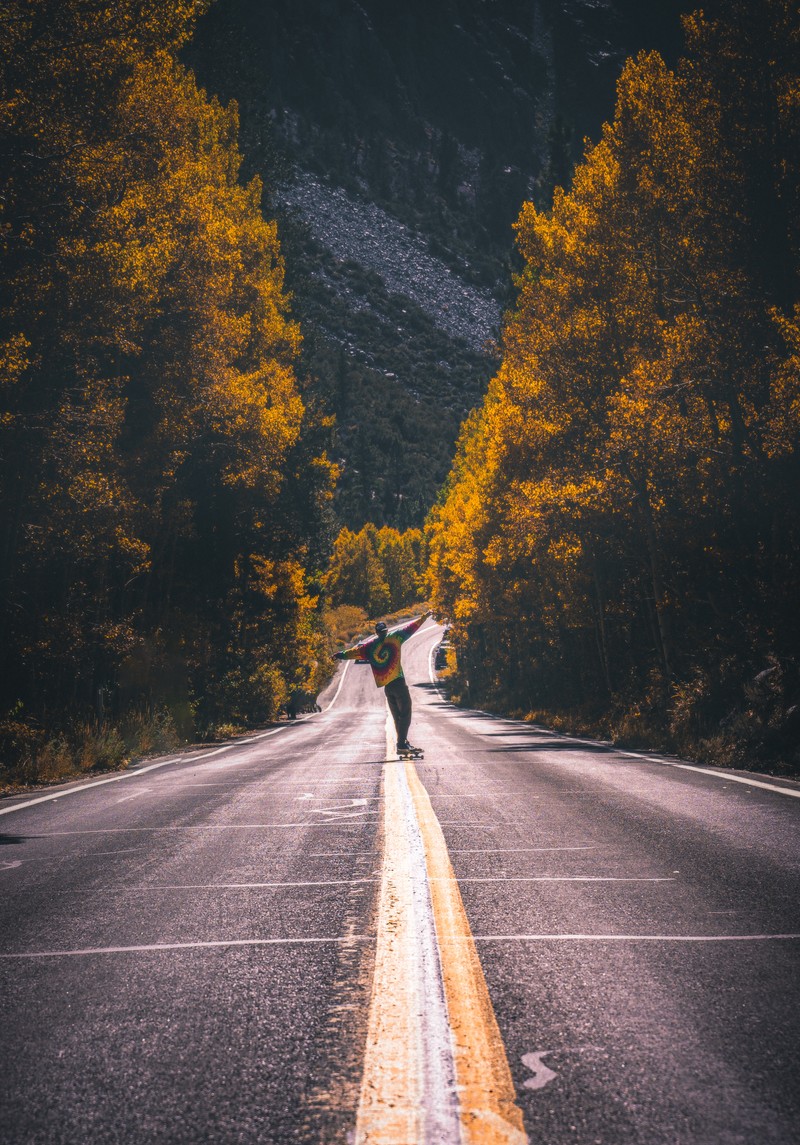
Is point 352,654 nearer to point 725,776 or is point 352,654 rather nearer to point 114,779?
point 114,779

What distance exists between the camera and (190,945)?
3590mm

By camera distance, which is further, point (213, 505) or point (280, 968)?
point (213, 505)

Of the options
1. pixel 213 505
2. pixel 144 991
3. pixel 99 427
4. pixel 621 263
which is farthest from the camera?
pixel 213 505

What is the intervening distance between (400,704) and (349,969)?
9619 millimetres

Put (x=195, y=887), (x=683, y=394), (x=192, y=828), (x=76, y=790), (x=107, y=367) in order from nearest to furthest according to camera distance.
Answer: (x=195, y=887)
(x=192, y=828)
(x=76, y=790)
(x=683, y=394)
(x=107, y=367)

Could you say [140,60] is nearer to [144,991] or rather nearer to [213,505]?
[213,505]

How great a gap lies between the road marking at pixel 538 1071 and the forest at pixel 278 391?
9646mm

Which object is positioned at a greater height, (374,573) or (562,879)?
(374,573)

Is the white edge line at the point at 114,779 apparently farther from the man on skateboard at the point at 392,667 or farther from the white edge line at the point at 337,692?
the white edge line at the point at 337,692

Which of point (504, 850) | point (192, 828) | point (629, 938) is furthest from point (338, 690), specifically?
point (629, 938)

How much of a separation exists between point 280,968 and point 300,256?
42291 millimetres

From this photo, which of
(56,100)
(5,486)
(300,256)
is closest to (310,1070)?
(5,486)

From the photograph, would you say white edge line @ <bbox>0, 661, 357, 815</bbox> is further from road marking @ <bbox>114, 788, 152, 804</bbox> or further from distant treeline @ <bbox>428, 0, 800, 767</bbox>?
distant treeline @ <bbox>428, 0, 800, 767</bbox>

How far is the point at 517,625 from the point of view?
38.0m
